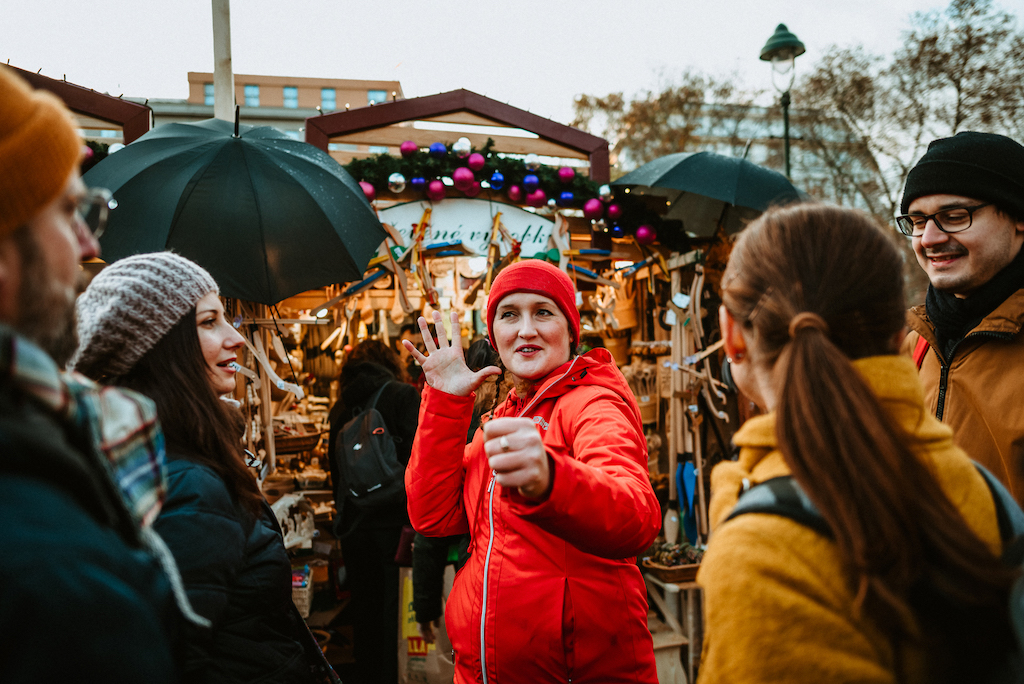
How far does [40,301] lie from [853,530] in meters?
1.11

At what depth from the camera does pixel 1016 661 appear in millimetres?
846

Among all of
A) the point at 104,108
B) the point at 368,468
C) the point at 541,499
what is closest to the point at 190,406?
the point at 541,499

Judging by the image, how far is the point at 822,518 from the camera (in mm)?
859

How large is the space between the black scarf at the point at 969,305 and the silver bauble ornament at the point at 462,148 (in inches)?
134

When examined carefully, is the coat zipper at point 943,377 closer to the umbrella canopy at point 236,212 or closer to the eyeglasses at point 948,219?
→ the eyeglasses at point 948,219

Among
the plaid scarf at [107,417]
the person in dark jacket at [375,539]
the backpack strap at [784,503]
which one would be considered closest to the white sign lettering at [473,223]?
the person in dark jacket at [375,539]

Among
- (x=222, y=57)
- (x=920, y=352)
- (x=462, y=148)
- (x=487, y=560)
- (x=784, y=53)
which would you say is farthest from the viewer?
(x=784, y=53)

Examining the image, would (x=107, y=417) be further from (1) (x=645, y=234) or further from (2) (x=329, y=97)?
(2) (x=329, y=97)

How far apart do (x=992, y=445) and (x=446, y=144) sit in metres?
4.04

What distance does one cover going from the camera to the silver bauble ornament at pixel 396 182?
4449mm

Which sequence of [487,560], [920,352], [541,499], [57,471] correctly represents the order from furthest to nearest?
[920,352], [487,560], [541,499], [57,471]

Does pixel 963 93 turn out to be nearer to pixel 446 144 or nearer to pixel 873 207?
pixel 873 207

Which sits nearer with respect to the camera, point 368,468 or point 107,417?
point 107,417

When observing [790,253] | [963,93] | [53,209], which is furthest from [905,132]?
[53,209]
